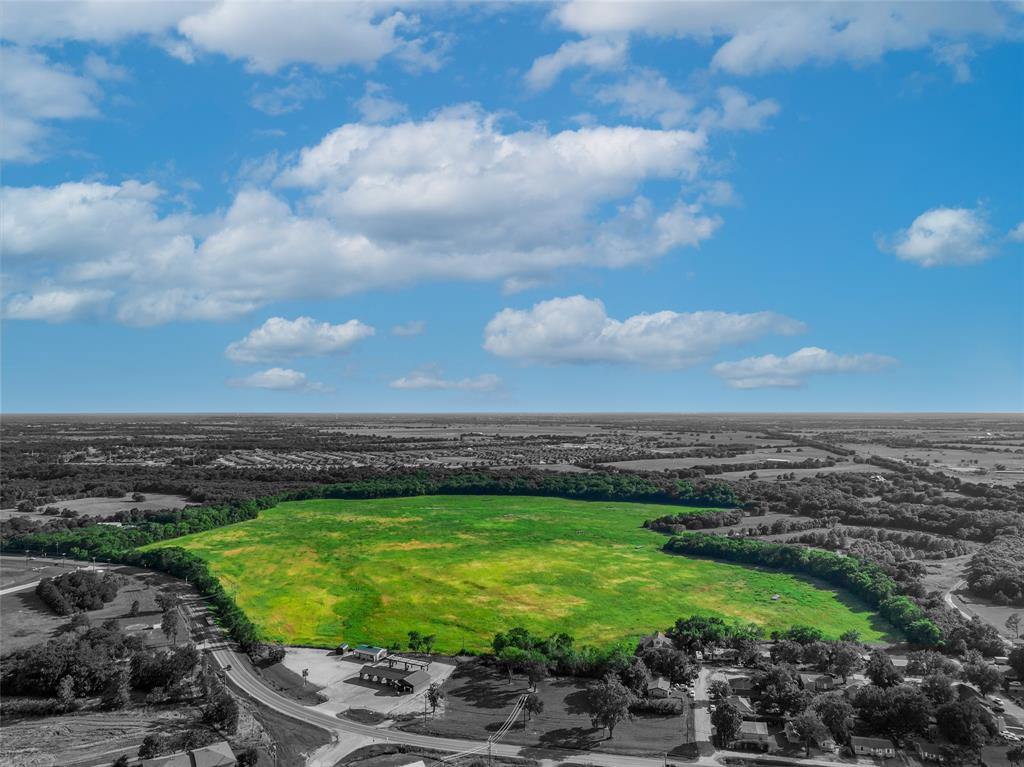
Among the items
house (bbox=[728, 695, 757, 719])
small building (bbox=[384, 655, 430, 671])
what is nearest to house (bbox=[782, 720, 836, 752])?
house (bbox=[728, 695, 757, 719])

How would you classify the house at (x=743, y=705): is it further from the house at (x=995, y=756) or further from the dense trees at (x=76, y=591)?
the dense trees at (x=76, y=591)

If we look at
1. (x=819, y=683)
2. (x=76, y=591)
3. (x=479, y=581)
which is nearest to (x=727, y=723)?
(x=819, y=683)

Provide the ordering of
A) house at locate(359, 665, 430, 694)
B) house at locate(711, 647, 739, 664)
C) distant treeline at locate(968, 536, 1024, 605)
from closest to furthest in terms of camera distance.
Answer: house at locate(359, 665, 430, 694), house at locate(711, 647, 739, 664), distant treeline at locate(968, 536, 1024, 605)

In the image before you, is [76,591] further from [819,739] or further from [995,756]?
[995,756]

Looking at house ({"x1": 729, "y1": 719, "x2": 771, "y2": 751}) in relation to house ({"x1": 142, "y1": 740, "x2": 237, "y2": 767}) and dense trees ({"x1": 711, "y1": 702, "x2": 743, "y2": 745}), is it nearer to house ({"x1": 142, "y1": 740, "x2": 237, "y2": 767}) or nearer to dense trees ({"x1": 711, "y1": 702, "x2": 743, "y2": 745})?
dense trees ({"x1": 711, "y1": 702, "x2": 743, "y2": 745})

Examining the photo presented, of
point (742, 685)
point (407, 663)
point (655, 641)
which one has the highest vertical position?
point (655, 641)

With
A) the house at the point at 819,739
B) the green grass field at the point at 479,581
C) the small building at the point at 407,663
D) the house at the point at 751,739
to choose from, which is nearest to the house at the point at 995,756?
the house at the point at 819,739
